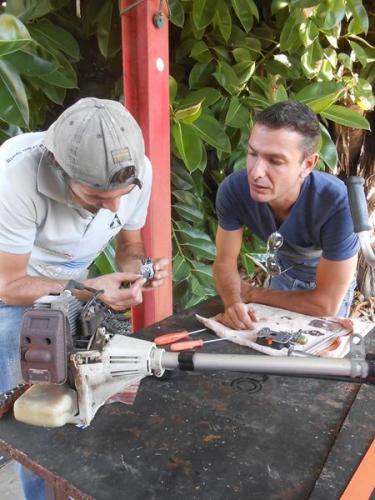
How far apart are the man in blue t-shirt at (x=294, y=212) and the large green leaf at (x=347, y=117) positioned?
73cm

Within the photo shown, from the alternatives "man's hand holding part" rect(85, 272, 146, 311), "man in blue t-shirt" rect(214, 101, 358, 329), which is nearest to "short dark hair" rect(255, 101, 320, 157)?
"man in blue t-shirt" rect(214, 101, 358, 329)

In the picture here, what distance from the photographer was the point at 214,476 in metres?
0.75

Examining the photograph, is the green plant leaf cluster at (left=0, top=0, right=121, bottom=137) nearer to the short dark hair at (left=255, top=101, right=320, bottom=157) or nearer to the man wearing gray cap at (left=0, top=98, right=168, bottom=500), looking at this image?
the man wearing gray cap at (left=0, top=98, right=168, bottom=500)

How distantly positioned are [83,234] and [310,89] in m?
1.36

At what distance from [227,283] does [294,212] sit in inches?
11.7

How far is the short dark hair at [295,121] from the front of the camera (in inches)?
52.8

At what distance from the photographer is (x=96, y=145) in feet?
3.11

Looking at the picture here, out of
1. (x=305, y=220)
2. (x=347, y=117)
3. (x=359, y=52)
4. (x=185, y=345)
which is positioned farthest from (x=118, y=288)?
(x=359, y=52)

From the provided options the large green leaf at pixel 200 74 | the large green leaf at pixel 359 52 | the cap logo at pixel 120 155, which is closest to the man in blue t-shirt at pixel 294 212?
the cap logo at pixel 120 155

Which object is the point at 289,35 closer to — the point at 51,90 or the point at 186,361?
the point at 51,90

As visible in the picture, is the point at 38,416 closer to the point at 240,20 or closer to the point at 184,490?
the point at 184,490

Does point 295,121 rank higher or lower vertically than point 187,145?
higher

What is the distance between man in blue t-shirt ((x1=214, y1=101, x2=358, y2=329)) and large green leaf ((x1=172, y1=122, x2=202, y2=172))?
1.27ft

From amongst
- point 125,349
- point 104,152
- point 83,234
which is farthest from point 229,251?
point 125,349
